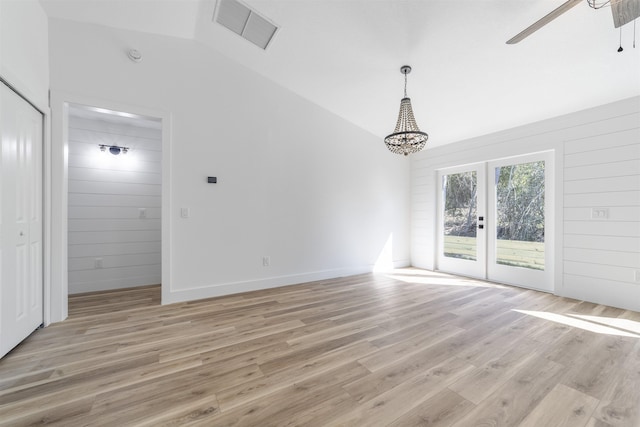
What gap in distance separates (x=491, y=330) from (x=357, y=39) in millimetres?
3353

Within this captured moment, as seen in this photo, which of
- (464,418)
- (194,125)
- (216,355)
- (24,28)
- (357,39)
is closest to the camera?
(464,418)

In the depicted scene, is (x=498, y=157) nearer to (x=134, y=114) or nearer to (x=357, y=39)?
(x=357, y=39)

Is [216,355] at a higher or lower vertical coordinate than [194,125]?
lower

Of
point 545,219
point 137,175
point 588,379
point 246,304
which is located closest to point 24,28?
point 137,175

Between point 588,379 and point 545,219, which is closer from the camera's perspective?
point 588,379

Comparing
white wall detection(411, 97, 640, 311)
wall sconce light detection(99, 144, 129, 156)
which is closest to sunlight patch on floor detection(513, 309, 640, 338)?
white wall detection(411, 97, 640, 311)

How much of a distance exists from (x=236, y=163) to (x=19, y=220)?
2123mm

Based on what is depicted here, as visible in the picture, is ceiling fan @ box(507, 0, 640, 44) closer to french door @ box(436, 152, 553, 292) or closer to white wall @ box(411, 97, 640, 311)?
white wall @ box(411, 97, 640, 311)

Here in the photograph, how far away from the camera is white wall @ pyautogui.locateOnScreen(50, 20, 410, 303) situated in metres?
2.88

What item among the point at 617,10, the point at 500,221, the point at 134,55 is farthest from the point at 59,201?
the point at 500,221

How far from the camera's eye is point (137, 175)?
3988 millimetres

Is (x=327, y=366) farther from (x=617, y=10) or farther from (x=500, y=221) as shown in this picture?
(x=500, y=221)

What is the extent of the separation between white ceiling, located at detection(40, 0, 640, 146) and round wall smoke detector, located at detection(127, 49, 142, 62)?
0.98 ft

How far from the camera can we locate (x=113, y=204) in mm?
3811
